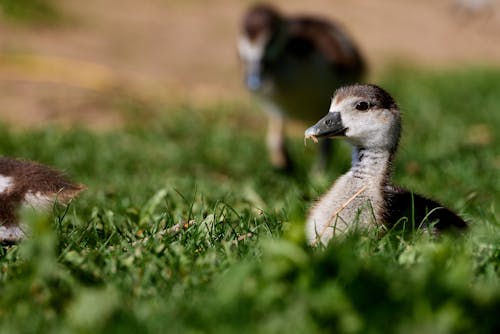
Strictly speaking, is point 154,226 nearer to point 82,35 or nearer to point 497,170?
point 497,170

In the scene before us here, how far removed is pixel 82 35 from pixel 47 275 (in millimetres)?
12262

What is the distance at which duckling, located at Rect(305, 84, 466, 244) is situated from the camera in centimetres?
397

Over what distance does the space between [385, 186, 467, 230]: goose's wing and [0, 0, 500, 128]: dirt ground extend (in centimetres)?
624

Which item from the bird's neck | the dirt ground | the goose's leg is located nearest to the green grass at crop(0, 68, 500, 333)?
the bird's neck

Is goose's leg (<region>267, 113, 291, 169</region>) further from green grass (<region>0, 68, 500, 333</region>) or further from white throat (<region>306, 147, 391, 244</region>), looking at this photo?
white throat (<region>306, 147, 391, 244</region>)

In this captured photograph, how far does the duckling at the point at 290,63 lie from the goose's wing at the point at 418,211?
4.49 metres

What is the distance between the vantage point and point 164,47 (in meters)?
15.2

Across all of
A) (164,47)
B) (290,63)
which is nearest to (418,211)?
(290,63)

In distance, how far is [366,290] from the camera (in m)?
2.82

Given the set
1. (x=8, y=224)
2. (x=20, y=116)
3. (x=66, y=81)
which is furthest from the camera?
(x=66, y=81)

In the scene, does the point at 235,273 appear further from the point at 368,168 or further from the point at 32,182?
the point at 32,182

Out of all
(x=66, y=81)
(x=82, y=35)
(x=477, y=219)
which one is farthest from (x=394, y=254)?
(x=82, y=35)

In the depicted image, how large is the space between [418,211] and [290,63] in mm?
5012

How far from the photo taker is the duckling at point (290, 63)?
8.72 m
